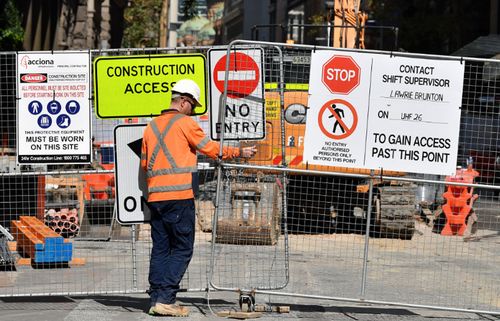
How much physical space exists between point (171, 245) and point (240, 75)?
174 centimetres

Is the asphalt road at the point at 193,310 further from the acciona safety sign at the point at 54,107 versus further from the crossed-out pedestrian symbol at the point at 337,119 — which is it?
the crossed-out pedestrian symbol at the point at 337,119

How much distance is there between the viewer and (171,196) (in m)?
8.33

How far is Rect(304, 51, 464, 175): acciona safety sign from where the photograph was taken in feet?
28.8

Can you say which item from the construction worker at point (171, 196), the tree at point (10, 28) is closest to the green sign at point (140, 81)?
the construction worker at point (171, 196)

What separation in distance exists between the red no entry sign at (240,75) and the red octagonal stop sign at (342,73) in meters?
0.70

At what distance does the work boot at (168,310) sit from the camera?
8359mm

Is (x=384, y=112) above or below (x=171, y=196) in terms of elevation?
above

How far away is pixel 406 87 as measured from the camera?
880 cm

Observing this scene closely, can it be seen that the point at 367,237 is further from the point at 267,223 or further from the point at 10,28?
the point at 10,28

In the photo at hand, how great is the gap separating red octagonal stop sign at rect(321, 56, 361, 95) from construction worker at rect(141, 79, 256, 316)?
3.30 feet

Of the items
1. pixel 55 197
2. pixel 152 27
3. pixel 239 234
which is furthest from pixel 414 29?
pixel 239 234

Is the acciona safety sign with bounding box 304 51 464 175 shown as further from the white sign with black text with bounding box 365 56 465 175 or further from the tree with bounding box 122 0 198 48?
the tree with bounding box 122 0 198 48

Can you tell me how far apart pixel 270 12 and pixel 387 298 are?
2445 inches

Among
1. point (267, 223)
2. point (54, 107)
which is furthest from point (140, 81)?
point (267, 223)
